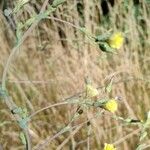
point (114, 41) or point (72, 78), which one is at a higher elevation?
point (114, 41)

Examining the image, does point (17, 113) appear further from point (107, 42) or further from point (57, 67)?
point (57, 67)

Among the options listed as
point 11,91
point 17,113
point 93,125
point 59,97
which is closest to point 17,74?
point 11,91

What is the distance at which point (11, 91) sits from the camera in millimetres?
2846

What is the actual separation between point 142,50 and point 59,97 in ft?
2.12

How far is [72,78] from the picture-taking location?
2.63 meters

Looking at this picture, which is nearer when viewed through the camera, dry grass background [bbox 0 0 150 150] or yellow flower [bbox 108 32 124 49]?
yellow flower [bbox 108 32 124 49]

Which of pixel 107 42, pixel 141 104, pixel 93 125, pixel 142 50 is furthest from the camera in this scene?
pixel 142 50

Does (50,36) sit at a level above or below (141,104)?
above

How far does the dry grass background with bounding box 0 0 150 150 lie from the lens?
8.03 feet

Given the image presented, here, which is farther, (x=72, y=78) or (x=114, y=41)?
(x=72, y=78)

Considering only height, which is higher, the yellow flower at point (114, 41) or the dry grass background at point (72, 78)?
the yellow flower at point (114, 41)

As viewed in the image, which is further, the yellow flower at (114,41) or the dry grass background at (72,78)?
the dry grass background at (72,78)

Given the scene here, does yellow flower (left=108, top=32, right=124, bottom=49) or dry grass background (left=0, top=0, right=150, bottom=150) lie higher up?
yellow flower (left=108, top=32, right=124, bottom=49)

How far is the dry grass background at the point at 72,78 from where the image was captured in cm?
245
